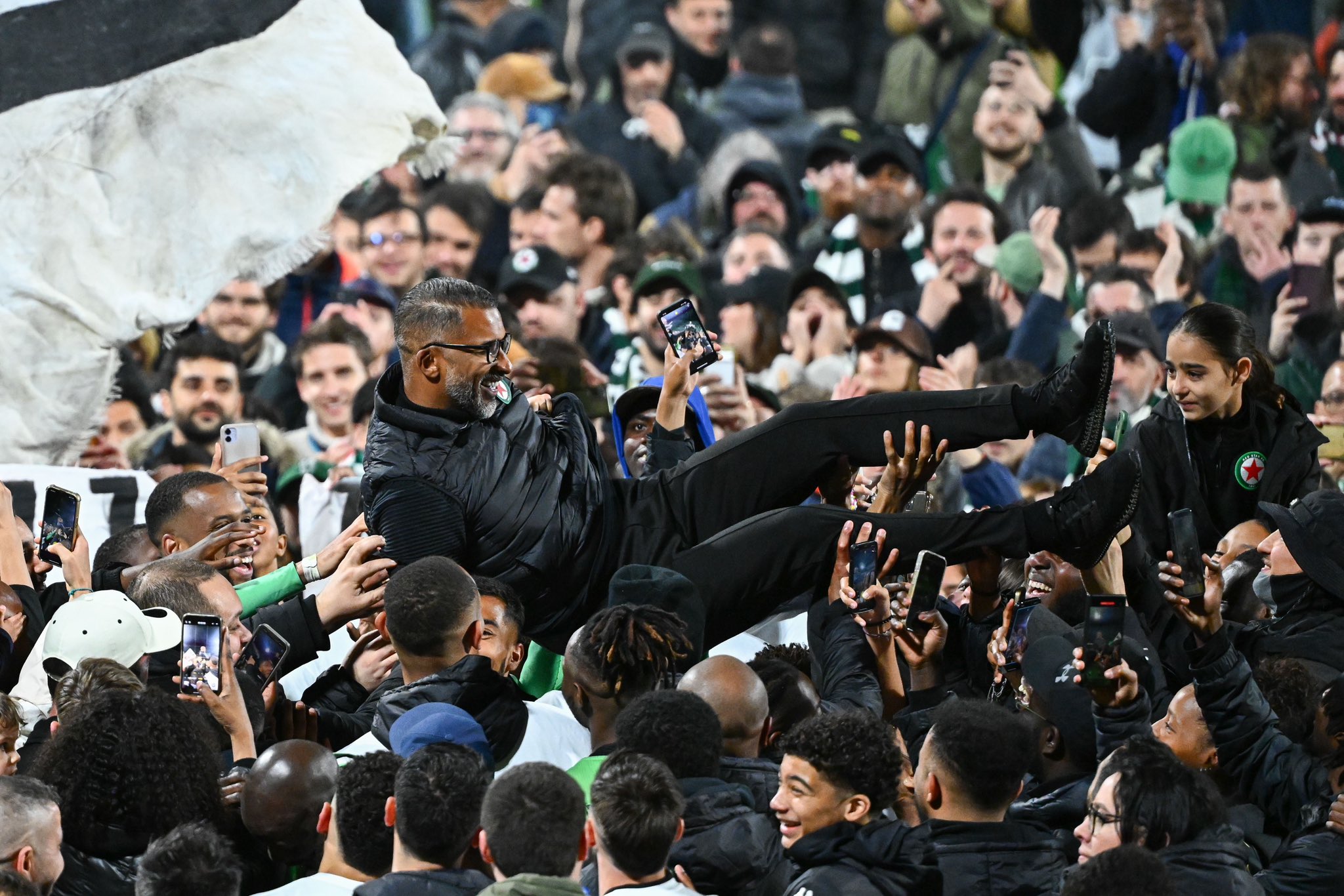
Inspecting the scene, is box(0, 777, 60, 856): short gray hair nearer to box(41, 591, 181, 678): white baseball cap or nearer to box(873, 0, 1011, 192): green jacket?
box(41, 591, 181, 678): white baseball cap

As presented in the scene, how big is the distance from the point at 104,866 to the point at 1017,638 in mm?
2122

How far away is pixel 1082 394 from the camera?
5.17 meters

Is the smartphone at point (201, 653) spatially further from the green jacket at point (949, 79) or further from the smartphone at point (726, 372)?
the green jacket at point (949, 79)

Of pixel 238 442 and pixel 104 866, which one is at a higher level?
pixel 104 866

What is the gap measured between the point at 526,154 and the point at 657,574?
7384mm

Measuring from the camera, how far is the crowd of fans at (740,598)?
3.80 m

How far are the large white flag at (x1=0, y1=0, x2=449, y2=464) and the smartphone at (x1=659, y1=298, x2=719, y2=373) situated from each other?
1.39 meters

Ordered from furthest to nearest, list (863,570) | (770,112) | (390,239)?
(770,112)
(390,239)
(863,570)

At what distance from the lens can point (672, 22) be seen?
12.7 m

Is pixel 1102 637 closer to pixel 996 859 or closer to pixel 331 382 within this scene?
pixel 996 859

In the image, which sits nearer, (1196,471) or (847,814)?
(847,814)

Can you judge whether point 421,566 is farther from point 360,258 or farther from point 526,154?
point 526,154

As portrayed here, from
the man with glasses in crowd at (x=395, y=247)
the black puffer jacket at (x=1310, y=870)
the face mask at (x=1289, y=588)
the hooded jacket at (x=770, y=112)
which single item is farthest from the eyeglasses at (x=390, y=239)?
the black puffer jacket at (x=1310, y=870)

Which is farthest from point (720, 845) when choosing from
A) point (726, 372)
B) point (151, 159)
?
point (726, 372)
